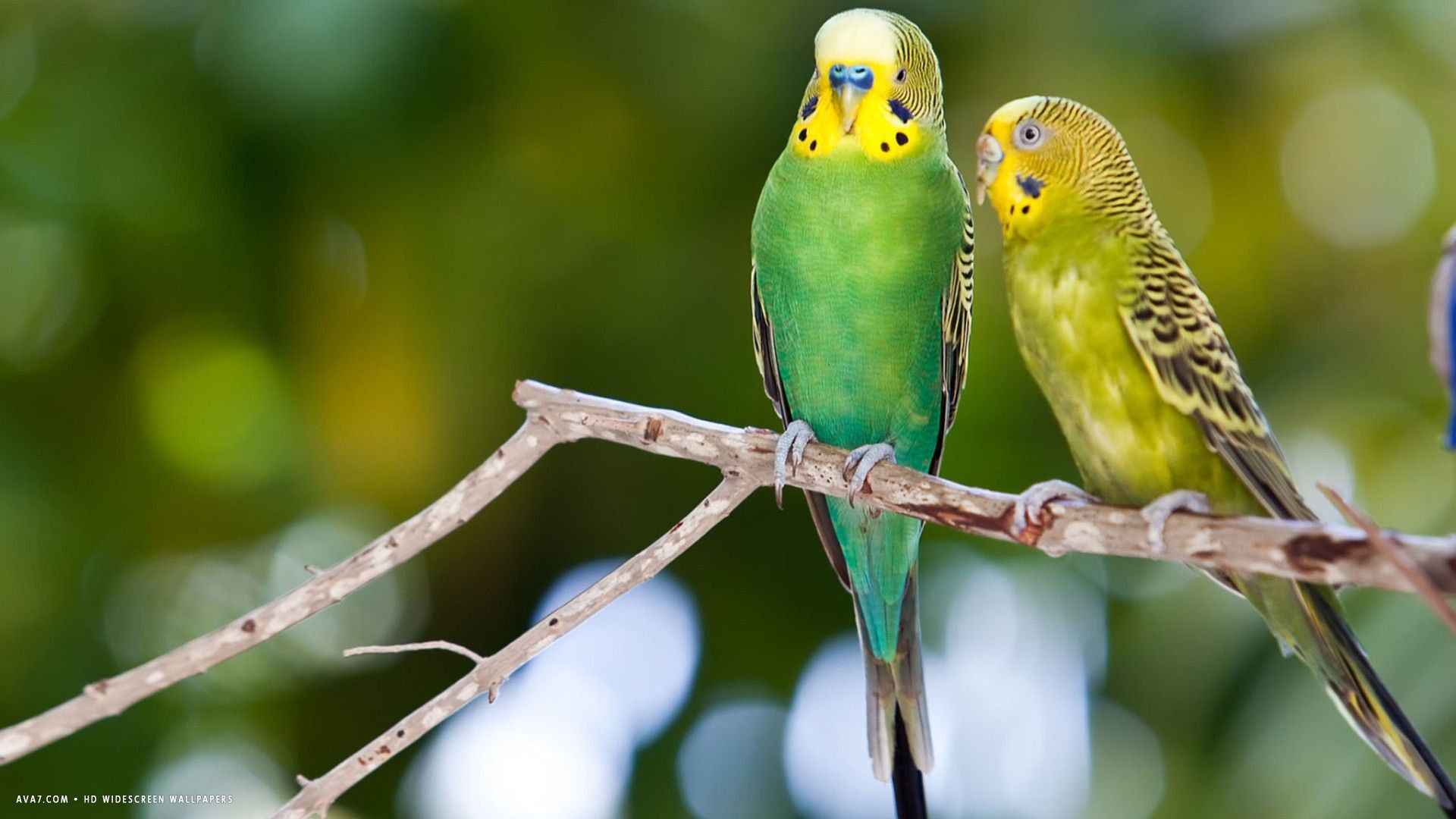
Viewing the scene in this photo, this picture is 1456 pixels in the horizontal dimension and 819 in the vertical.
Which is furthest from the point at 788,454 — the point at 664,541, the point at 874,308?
the point at 874,308

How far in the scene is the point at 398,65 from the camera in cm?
487

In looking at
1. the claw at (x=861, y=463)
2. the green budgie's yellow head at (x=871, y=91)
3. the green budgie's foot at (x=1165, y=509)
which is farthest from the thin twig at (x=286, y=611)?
the green budgie's foot at (x=1165, y=509)

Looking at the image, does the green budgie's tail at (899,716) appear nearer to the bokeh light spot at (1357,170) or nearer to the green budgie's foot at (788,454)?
the green budgie's foot at (788,454)

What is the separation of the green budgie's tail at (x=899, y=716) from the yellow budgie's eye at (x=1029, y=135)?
0.96 meters

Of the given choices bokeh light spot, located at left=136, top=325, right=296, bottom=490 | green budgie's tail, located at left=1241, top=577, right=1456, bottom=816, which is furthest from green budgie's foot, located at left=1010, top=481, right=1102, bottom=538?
bokeh light spot, located at left=136, top=325, right=296, bottom=490

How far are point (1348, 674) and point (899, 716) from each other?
74 cm

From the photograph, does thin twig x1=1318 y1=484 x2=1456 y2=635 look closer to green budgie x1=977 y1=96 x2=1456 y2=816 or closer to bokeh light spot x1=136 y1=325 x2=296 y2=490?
green budgie x1=977 y1=96 x2=1456 y2=816

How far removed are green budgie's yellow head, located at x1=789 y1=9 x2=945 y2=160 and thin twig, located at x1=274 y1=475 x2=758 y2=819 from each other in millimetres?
573

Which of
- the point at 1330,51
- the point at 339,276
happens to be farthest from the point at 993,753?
the point at 339,276

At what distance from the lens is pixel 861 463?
2.04 m

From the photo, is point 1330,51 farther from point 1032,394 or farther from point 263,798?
point 263,798

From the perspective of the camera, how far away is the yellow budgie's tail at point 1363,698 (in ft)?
4.83

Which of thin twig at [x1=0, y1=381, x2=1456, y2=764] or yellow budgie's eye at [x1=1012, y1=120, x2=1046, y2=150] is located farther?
yellow budgie's eye at [x1=1012, y1=120, x2=1046, y2=150]

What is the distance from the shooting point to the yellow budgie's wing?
5.84ft
